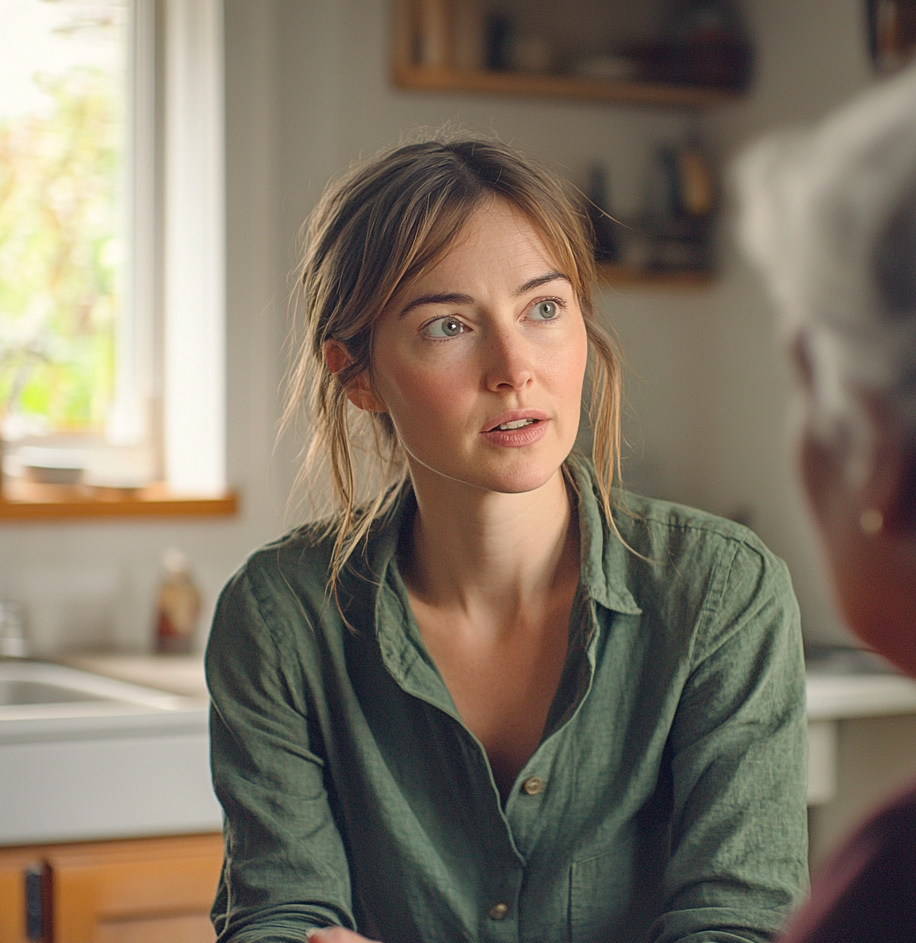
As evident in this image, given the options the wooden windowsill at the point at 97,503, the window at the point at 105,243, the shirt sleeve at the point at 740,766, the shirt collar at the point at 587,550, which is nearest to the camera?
the shirt sleeve at the point at 740,766

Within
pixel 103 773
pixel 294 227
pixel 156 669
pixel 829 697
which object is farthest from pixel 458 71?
pixel 103 773

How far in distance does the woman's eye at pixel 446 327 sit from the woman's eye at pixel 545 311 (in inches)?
2.4

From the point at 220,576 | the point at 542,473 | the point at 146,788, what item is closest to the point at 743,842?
the point at 542,473

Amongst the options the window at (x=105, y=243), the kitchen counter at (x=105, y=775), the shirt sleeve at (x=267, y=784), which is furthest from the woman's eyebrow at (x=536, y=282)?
the window at (x=105, y=243)

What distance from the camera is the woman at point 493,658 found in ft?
3.06

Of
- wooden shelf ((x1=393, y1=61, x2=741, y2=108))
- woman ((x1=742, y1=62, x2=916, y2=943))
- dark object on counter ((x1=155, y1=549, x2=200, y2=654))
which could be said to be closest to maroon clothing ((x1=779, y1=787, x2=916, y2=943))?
woman ((x1=742, y1=62, x2=916, y2=943))

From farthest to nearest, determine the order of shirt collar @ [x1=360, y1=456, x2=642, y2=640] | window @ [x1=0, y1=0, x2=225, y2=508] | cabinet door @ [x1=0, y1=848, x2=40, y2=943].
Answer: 1. window @ [x1=0, y1=0, x2=225, y2=508]
2. cabinet door @ [x1=0, y1=848, x2=40, y2=943]
3. shirt collar @ [x1=360, y1=456, x2=642, y2=640]

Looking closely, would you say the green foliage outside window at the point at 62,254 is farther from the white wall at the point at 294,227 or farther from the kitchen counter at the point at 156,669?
the kitchen counter at the point at 156,669

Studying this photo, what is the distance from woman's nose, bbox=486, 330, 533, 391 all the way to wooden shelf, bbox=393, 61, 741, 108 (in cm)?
162

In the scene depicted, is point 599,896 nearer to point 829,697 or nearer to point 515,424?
point 515,424

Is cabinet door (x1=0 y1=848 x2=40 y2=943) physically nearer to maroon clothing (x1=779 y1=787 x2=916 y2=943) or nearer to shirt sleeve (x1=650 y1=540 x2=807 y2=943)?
shirt sleeve (x1=650 y1=540 x2=807 y2=943)

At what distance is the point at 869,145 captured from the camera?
10.7 inches

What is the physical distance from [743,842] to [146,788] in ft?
3.39

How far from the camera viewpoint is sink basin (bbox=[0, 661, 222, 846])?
1.62 meters
